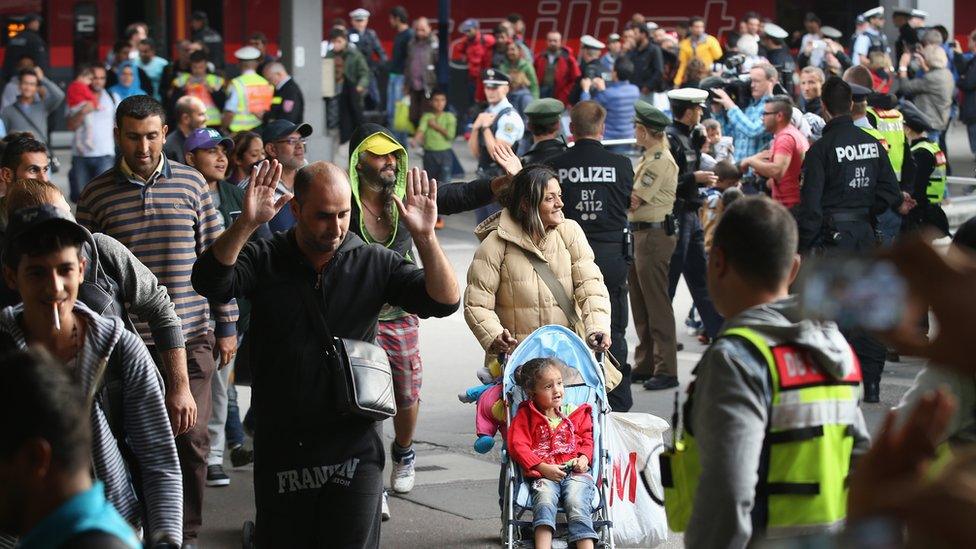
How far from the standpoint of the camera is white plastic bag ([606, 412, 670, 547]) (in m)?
6.57

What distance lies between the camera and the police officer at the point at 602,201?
9000 millimetres

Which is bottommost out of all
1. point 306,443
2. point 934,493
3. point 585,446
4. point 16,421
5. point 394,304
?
point 585,446

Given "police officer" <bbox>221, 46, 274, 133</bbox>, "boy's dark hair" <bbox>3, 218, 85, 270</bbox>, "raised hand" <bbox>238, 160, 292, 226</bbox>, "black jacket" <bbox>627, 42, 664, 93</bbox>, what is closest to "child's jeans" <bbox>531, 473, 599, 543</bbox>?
"raised hand" <bbox>238, 160, 292, 226</bbox>

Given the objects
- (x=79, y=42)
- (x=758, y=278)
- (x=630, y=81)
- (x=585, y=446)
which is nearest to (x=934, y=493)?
(x=758, y=278)

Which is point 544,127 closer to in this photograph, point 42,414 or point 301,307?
point 301,307

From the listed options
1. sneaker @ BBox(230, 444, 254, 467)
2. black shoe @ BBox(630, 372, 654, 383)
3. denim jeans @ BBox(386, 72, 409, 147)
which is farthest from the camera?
denim jeans @ BBox(386, 72, 409, 147)

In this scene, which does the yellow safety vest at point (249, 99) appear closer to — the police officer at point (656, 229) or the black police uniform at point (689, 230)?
the black police uniform at point (689, 230)

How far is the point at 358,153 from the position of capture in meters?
7.34

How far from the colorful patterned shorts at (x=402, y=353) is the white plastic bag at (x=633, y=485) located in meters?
1.15

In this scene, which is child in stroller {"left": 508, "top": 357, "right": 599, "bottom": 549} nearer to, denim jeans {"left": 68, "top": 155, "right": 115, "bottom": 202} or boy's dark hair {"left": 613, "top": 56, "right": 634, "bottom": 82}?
denim jeans {"left": 68, "top": 155, "right": 115, "bottom": 202}

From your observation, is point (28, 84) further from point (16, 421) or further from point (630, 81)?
point (16, 421)

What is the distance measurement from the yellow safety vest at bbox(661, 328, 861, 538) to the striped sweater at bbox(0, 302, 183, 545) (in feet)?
5.05

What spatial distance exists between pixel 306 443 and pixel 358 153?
2.73m

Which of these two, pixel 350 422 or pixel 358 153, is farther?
pixel 358 153
